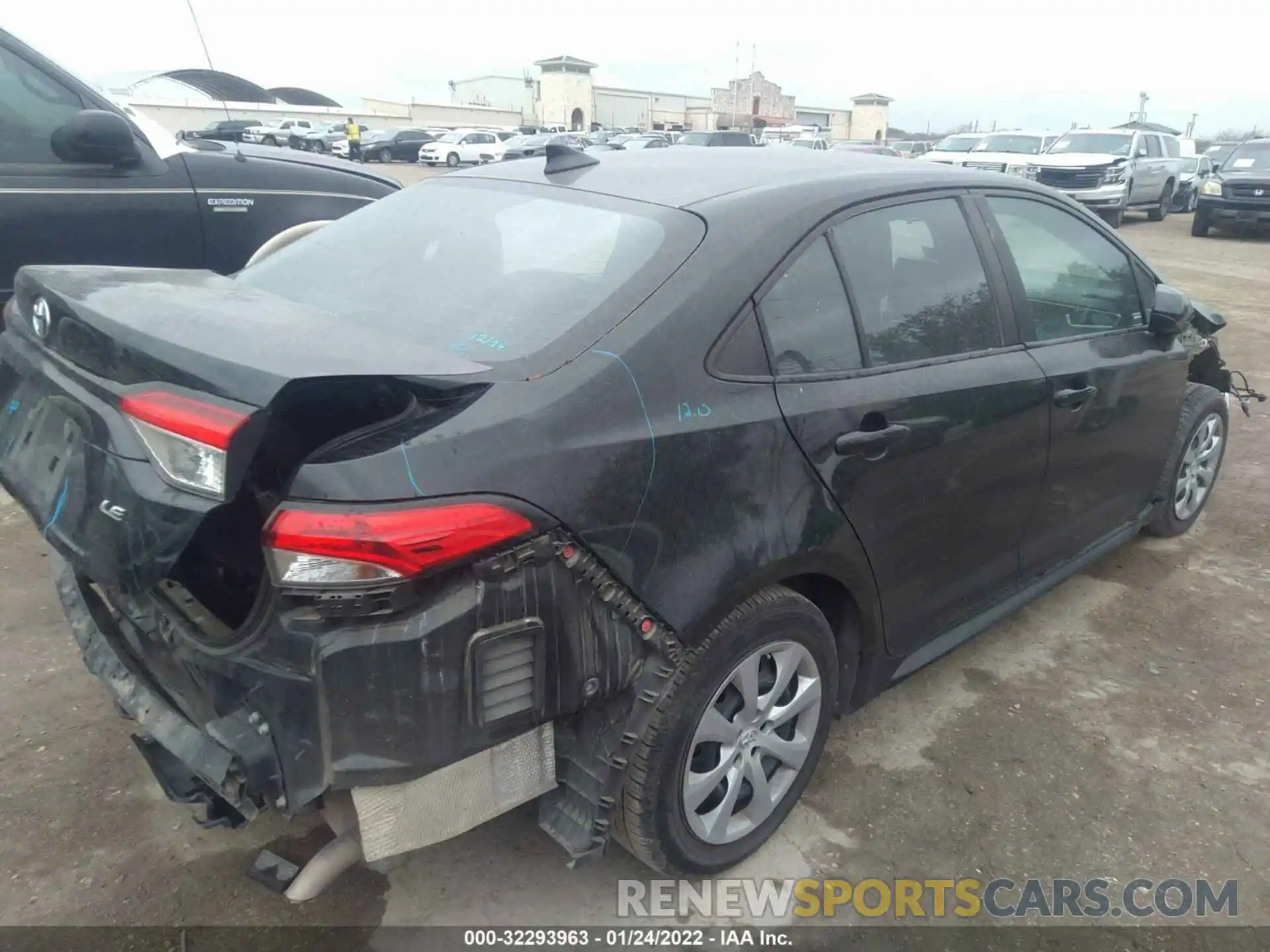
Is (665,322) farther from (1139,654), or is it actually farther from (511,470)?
(1139,654)

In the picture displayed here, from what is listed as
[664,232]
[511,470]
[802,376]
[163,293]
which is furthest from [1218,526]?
[163,293]

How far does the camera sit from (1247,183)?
16.7 meters

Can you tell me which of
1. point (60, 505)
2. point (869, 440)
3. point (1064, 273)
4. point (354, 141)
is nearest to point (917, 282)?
point (869, 440)

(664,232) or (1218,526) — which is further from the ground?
(664,232)

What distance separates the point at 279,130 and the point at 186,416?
46.6 m

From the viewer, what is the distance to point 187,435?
5.62ft

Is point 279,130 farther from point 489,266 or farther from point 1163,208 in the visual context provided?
point 489,266

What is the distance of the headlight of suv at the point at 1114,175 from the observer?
17625 mm

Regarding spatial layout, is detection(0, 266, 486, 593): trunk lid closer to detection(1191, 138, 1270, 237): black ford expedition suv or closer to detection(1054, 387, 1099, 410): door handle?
detection(1054, 387, 1099, 410): door handle

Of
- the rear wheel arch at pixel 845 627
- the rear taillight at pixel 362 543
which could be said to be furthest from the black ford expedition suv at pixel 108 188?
the rear wheel arch at pixel 845 627

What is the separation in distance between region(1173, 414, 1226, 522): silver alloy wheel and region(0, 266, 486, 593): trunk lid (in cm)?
374

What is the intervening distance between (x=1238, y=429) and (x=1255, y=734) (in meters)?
3.86

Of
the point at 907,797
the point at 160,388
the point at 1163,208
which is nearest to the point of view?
the point at 160,388

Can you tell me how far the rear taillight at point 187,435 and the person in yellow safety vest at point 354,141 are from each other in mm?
37944
